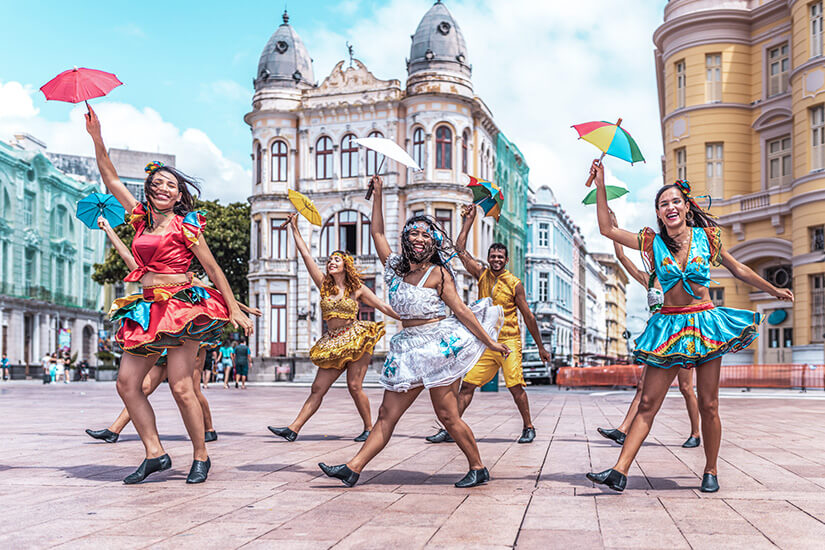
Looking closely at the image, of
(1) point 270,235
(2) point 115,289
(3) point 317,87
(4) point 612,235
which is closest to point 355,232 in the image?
(1) point 270,235

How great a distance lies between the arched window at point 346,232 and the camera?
43656 mm

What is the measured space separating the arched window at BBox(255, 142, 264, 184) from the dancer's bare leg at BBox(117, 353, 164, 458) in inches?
1561

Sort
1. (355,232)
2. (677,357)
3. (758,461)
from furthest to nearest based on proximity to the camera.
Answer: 1. (355,232)
2. (758,461)
3. (677,357)

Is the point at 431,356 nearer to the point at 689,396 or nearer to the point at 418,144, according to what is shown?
the point at 689,396

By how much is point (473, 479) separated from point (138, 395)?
234 centimetres

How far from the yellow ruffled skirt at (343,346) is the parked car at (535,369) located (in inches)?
1075

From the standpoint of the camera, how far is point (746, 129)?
29969 mm

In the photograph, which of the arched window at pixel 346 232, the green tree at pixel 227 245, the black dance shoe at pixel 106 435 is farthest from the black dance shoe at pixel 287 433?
the green tree at pixel 227 245

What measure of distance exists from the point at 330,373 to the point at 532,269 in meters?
59.6

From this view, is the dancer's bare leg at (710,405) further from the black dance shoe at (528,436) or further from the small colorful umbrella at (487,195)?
the small colorful umbrella at (487,195)

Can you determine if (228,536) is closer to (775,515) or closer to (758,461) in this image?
(775,515)

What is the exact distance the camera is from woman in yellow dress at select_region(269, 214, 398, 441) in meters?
9.09

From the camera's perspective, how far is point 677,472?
702cm

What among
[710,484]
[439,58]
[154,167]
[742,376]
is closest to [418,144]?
[439,58]
